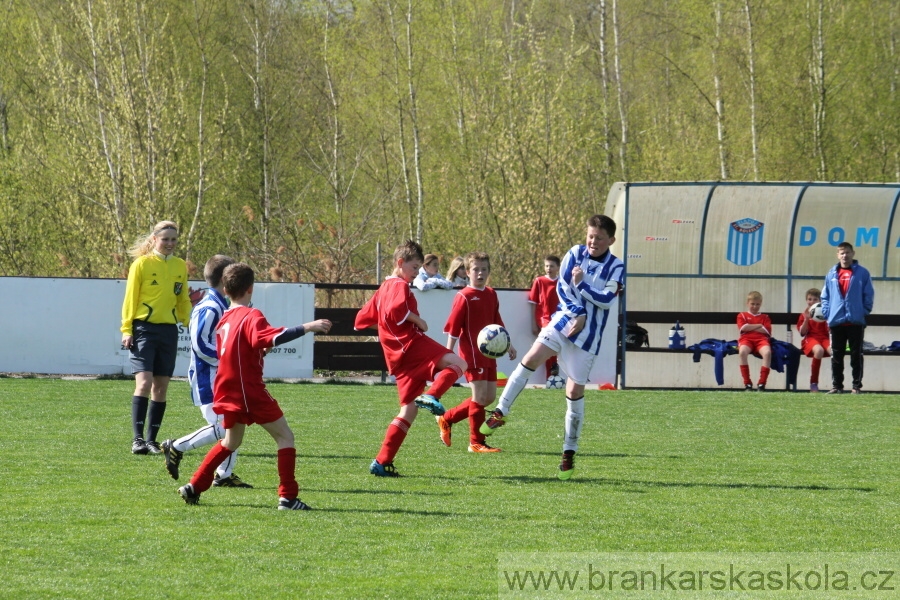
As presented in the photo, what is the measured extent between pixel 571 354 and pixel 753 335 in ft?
31.6

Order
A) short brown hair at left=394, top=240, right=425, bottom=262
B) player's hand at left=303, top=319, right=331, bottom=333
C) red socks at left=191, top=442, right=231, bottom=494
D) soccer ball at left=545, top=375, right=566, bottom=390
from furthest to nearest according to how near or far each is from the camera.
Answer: soccer ball at left=545, top=375, right=566, bottom=390 < short brown hair at left=394, top=240, right=425, bottom=262 < red socks at left=191, top=442, right=231, bottom=494 < player's hand at left=303, top=319, right=331, bottom=333

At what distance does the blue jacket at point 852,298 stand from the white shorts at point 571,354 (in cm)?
885

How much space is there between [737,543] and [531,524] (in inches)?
41.9

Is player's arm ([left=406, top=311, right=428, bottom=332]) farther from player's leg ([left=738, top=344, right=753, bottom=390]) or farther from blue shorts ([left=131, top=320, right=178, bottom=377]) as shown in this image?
player's leg ([left=738, top=344, right=753, bottom=390])

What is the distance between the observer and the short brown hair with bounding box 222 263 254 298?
6.60 metres

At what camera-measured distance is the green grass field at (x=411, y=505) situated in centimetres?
507

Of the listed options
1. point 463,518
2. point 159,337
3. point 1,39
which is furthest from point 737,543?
point 1,39

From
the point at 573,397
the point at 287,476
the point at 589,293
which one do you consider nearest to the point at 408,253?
the point at 589,293

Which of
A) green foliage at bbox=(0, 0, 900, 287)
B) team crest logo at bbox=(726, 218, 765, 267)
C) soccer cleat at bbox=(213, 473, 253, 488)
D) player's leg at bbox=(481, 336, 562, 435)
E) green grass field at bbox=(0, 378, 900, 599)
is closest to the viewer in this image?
green grass field at bbox=(0, 378, 900, 599)

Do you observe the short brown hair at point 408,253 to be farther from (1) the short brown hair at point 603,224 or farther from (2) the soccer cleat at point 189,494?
(2) the soccer cleat at point 189,494

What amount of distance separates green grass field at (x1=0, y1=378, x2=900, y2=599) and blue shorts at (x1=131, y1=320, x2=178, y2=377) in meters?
0.69

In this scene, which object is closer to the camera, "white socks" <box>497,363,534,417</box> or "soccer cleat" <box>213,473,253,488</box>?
"soccer cleat" <box>213,473,253,488</box>

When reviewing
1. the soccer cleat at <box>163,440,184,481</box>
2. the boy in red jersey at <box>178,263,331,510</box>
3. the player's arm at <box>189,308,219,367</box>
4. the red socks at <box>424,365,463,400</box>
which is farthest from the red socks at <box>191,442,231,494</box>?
the red socks at <box>424,365,463,400</box>

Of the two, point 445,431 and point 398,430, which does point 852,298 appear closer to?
point 445,431
